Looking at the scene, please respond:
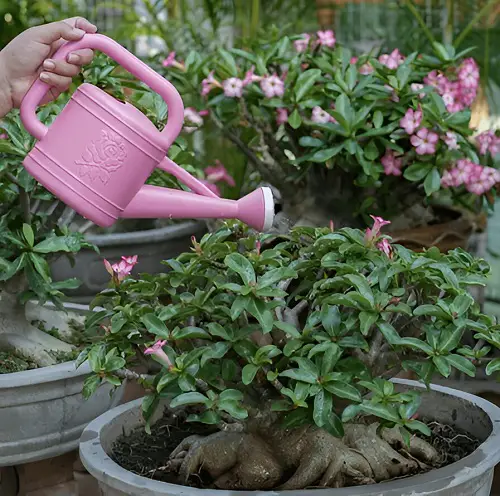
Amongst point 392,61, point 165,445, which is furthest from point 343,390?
point 392,61

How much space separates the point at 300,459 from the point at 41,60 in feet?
2.09

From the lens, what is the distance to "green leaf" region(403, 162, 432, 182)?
92.4 inches

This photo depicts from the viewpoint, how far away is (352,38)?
3.57m

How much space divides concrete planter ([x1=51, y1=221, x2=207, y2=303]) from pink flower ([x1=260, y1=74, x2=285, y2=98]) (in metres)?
0.48

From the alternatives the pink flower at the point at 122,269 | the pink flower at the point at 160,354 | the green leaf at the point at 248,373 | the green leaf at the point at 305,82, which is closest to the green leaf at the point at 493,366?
the green leaf at the point at 248,373

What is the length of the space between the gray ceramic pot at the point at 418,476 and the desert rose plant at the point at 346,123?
0.87 meters

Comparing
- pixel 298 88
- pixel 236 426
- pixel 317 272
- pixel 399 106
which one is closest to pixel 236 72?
pixel 298 88

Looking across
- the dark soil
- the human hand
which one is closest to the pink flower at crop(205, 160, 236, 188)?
the dark soil

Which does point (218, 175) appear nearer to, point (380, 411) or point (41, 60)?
point (41, 60)

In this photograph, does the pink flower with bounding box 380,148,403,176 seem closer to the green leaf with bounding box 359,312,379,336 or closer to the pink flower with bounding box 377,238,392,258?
the pink flower with bounding box 377,238,392,258

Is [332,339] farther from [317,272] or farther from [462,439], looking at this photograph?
[462,439]

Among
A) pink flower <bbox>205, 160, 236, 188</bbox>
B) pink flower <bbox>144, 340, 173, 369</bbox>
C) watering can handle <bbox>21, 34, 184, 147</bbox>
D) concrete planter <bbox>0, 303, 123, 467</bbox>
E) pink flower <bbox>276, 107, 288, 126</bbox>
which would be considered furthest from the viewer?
pink flower <bbox>205, 160, 236, 188</bbox>

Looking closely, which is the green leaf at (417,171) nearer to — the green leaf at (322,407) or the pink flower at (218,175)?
the pink flower at (218,175)

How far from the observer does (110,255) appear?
2.55 metres
